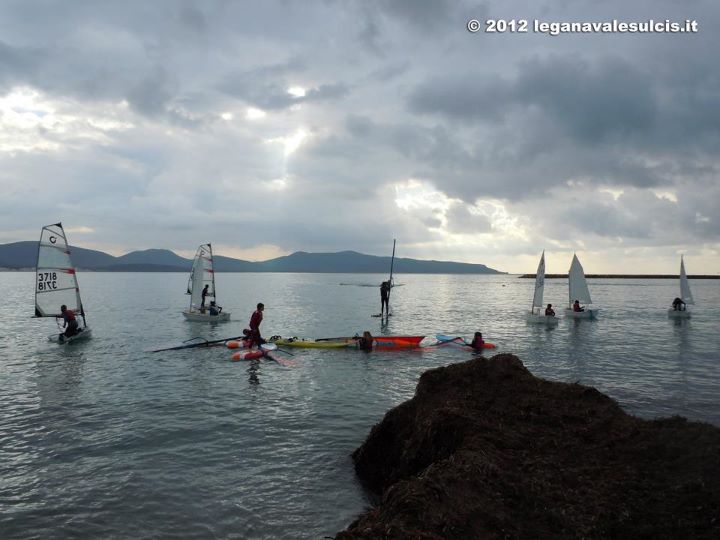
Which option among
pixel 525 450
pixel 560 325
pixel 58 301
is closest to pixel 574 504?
pixel 525 450

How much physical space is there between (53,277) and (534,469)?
112 feet

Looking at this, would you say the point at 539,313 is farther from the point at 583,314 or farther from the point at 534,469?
the point at 534,469

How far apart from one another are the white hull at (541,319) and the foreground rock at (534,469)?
113 ft

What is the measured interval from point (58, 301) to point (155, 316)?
19.6 meters

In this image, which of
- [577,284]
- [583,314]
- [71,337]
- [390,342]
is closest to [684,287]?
[577,284]

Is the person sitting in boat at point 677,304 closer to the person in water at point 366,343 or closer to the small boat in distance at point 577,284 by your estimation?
the small boat in distance at point 577,284

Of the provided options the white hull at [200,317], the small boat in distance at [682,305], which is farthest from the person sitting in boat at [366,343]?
the small boat in distance at [682,305]

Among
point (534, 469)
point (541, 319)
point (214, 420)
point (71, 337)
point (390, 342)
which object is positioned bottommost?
point (214, 420)

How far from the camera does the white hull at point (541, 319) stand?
4275 centimetres

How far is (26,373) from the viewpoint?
72.8 feet

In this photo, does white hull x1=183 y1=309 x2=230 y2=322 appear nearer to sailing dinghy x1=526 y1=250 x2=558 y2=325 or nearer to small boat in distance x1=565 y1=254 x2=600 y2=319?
sailing dinghy x1=526 y1=250 x2=558 y2=325

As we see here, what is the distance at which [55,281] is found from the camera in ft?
105

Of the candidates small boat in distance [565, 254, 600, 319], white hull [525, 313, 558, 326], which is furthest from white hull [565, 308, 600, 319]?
white hull [525, 313, 558, 326]

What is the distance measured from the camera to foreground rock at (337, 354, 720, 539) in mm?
5785
